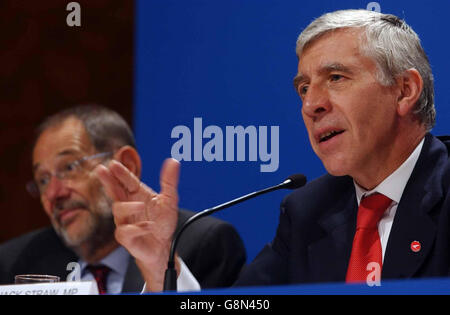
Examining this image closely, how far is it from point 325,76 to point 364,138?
0.20 meters

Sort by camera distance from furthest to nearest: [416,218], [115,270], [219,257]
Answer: [115,270], [219,257], [416,218]

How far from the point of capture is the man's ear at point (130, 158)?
252 cm

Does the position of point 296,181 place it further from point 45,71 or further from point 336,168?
point 45,71

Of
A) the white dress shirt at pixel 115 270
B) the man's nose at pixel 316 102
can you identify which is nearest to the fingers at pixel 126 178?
the white dress shirt at pixel 115 270

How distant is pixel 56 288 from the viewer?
5.94ft

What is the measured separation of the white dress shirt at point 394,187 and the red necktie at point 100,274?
1.00 metres

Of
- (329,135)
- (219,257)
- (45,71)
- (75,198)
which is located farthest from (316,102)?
(45,71)

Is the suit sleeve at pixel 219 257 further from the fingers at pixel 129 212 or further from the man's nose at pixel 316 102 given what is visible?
the man's nose at pixel 316 102

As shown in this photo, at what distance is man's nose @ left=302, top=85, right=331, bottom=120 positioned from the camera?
206 centimetres

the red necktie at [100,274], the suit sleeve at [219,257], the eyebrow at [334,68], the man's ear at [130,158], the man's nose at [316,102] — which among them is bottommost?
the red necktie at [100,274]

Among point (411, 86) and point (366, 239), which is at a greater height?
point (411, 86)

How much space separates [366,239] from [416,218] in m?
0.15

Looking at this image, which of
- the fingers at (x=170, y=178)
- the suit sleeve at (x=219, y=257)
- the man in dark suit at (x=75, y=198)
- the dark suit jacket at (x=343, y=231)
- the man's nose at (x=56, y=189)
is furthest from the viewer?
the man's nose at (x=56, y=189)
